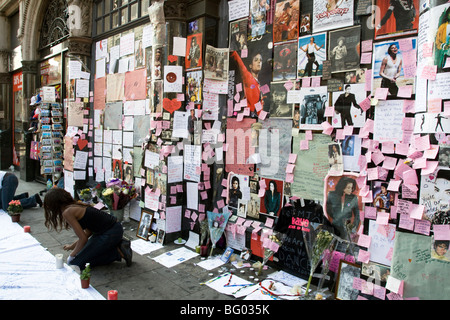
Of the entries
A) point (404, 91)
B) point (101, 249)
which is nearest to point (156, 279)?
point (101, 249)

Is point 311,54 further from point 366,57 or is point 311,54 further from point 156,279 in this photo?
point 156,279

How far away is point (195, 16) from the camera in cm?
532

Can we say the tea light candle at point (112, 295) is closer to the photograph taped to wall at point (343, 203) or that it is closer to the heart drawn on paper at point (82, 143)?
the photograph taped to wall at point (343, 203)

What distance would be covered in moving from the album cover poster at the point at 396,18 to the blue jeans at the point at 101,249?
417cm

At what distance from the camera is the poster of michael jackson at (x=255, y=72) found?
4.59 metres

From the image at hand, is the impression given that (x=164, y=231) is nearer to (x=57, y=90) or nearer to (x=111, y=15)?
(x=111, y=15)

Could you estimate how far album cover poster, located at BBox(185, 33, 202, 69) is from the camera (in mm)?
5297

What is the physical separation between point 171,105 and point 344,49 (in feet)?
9.41

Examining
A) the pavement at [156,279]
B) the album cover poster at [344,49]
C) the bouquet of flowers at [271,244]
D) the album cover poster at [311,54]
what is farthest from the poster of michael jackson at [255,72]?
the pavement at [156,279]

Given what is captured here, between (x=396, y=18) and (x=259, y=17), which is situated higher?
(x=259, y=17)

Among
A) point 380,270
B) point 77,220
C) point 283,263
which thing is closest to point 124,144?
point 77,220

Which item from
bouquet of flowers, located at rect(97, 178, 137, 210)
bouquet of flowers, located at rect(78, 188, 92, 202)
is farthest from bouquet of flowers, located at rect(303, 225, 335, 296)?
bouquet of flowers, located at rect(78, 188, 92, 202)

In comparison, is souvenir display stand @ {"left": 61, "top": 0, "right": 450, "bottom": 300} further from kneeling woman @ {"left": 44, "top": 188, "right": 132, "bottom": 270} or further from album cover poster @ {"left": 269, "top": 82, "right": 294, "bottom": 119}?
kneeling woman @ {"left": 44, "top": 188, "right": 132, "bottom": 270}

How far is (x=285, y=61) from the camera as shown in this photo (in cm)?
437
